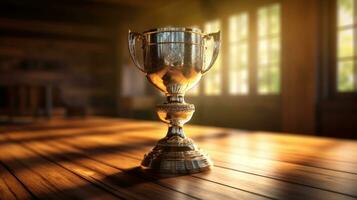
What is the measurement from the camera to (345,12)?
3.24 m

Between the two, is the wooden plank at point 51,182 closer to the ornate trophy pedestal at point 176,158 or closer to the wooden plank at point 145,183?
the wooden plank at point 145,183

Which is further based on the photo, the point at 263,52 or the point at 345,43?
the point at 263,52

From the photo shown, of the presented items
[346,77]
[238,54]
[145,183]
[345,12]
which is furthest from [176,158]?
[238,54]

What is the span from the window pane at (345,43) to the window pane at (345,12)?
0.08 m

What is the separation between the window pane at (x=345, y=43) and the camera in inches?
126

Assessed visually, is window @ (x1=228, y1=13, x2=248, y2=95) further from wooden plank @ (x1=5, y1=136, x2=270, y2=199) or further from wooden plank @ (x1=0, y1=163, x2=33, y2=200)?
wooden plank @ (x1=0, y1=163, x2=33, y2=200)

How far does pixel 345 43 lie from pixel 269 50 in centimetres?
98

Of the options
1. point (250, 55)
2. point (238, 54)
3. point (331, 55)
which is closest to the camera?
point (331, 55)

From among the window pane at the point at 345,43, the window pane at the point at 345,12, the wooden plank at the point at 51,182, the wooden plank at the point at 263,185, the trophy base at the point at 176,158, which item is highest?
the window pane at the point at 345,12

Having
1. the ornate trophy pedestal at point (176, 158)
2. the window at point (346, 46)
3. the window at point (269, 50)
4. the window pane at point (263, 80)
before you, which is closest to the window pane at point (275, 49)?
the window at point (269, 50)

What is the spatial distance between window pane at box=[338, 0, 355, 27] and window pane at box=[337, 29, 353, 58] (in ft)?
0.27

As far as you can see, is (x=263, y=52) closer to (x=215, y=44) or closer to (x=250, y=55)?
(x=250, y=55)

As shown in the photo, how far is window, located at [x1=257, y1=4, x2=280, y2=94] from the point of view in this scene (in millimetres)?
4004

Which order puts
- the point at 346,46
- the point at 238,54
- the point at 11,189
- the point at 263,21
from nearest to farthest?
the point at 11,189
the point at 346,46
the point at 263,21
the point at 238,54
